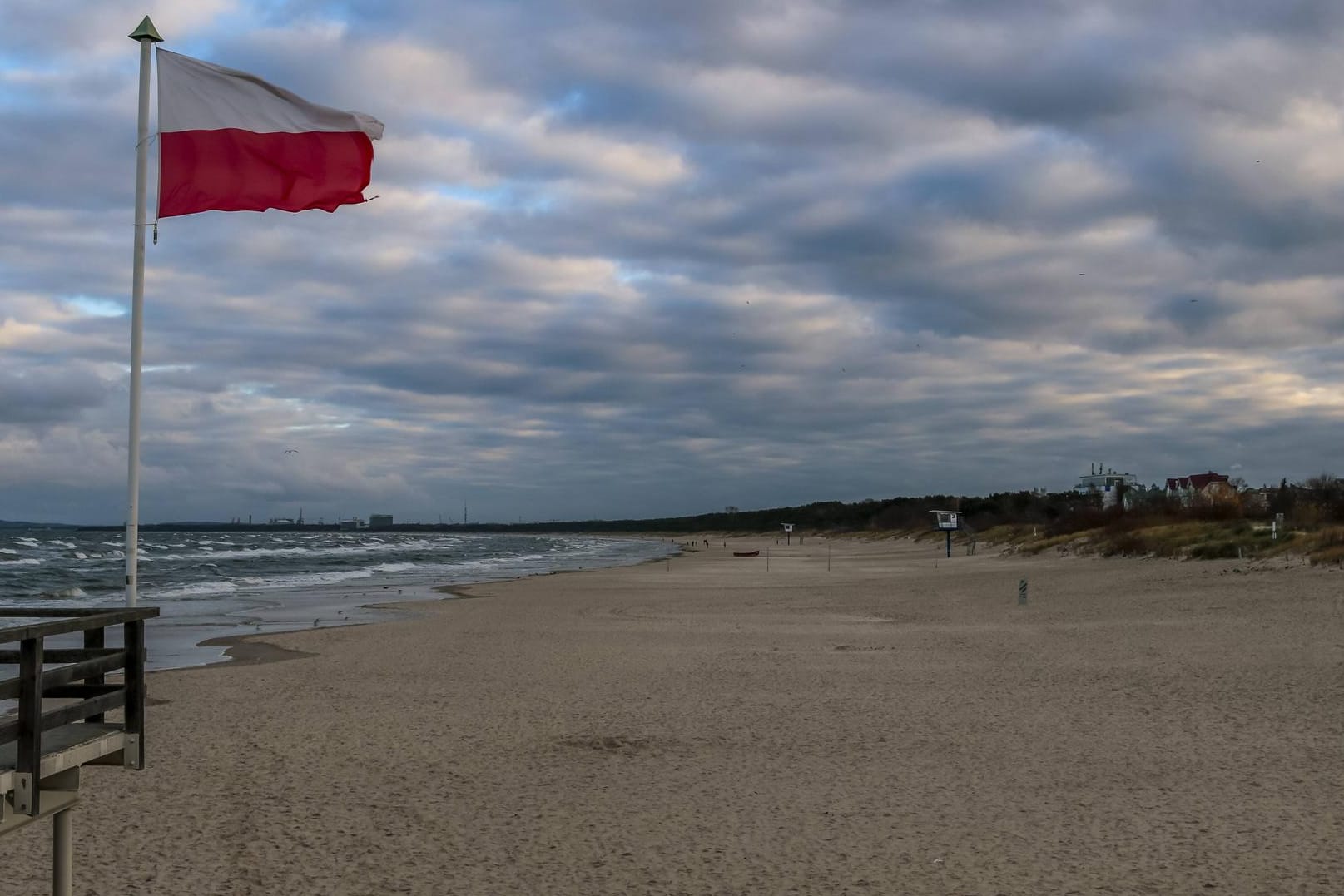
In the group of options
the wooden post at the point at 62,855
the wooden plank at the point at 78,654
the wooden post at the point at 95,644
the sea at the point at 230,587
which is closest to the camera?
the wooden post at the point at 62,855

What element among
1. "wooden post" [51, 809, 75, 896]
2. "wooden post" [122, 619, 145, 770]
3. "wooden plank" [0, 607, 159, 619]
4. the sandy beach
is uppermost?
"wooden plank" [0, 607, 159, 619]

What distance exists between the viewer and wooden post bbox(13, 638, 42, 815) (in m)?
4.79

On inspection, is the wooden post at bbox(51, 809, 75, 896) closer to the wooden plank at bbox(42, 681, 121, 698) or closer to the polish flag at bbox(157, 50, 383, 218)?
the wooden plank at bbox(42, 681, 121, 698)

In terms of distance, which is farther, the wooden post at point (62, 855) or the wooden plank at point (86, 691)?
the wooden plank at point (86, 691)

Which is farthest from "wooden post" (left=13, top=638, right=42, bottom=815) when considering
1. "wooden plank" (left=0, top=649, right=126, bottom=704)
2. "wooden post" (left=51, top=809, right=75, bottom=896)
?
"wooden post" (left=51, top=809, right=75, bottom=896)

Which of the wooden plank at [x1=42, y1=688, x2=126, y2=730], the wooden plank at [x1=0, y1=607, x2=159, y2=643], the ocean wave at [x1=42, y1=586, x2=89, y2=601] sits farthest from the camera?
the ocean wave at [x1=42, y1=586, x2=89, y2=601]

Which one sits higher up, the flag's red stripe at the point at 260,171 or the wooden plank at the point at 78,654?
the flag's red stripe at the point at 260,171

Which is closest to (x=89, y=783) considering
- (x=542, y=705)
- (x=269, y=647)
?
(x=542, y=705)

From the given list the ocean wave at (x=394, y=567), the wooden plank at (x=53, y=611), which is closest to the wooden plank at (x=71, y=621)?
the wooden plank at (x=53, y=611)

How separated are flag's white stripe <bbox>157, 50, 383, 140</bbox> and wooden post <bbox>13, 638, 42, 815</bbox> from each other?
5.24m

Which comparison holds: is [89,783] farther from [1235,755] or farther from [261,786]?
[1235,755]

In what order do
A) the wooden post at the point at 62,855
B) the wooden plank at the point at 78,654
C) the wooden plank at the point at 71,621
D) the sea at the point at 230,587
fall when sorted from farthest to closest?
1. the sea at the point at 230,587
2. the wooden plank at the point at 78,654
3. the wooden post at the point at 62,855
4. the wooden plank at the point at 71,621

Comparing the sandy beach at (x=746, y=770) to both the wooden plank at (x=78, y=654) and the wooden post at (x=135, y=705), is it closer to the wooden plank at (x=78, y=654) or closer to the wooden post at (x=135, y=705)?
the wooden post at (x=135, y=705)

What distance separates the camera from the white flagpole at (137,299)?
7898 mm
